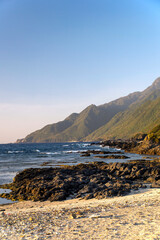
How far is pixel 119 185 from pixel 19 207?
34.1 feet

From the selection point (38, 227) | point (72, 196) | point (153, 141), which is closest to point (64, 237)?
point (38, 227)

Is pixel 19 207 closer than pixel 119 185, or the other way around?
pixel 19 207

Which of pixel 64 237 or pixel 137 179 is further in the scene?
pixel 137 179

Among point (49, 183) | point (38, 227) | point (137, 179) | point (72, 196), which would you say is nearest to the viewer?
point (38, 227)

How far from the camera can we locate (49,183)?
80.6 ft

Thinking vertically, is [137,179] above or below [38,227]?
below

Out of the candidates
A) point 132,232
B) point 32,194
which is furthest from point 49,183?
point 132,232

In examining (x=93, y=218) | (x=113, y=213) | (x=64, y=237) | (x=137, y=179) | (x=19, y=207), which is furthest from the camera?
(x=137, y=179)

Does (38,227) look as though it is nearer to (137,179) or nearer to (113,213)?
→ (113,213)

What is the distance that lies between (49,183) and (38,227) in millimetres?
12707

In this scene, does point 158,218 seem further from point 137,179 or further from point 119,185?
point 137,179

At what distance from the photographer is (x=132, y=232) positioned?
33.6 ft

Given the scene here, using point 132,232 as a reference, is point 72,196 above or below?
below

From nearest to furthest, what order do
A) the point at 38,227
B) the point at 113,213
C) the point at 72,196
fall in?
the point at 38,227 < the point at 113,213 < the point at 72,196
